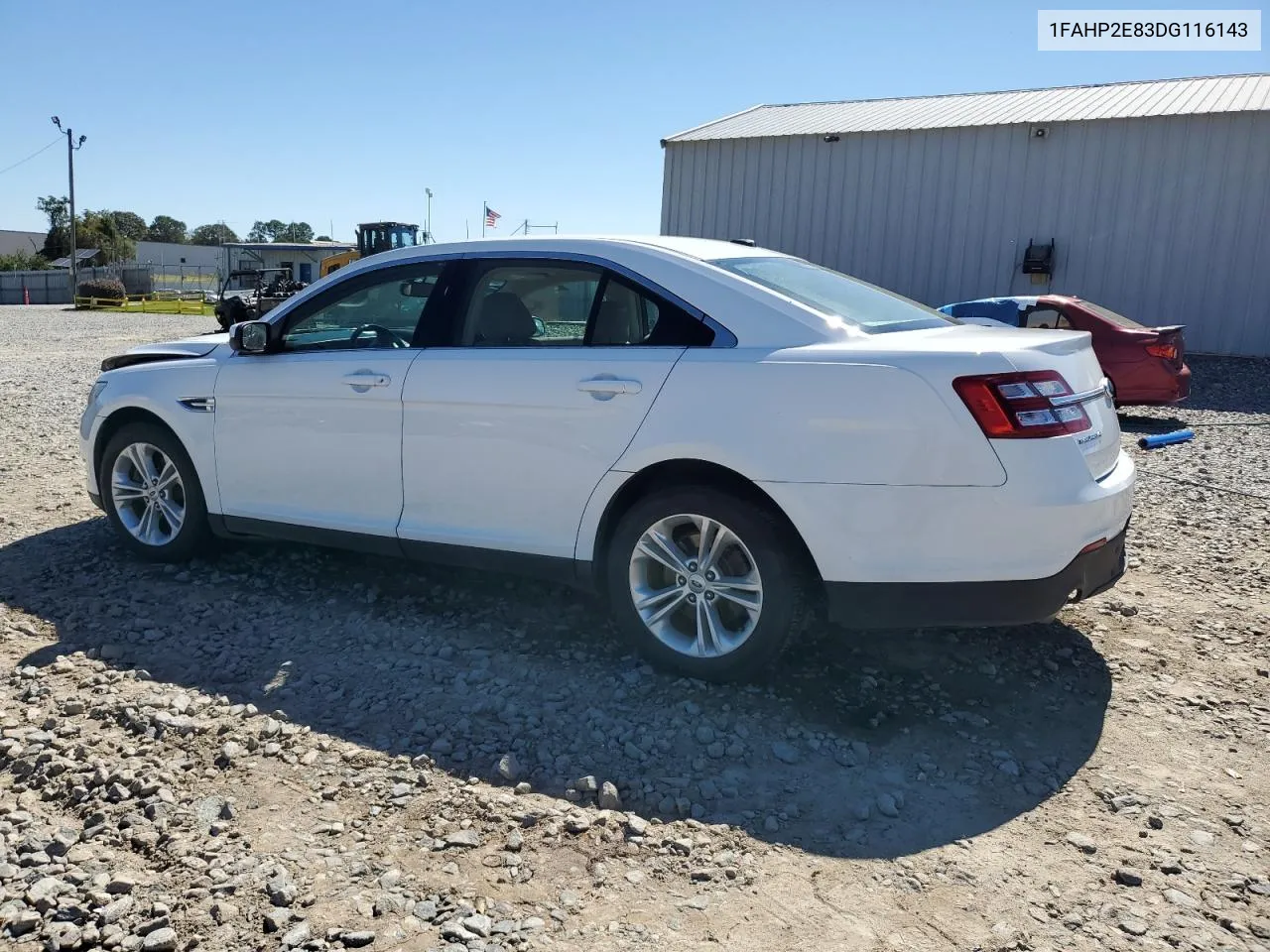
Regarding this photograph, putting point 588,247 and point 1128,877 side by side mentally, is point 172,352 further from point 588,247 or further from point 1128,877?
point 1128,877

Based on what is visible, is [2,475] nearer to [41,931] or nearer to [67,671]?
[67,671]

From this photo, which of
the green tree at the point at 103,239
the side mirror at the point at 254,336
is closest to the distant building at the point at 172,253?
the green tree at the point at 103,239

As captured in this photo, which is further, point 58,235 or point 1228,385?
point 58,235

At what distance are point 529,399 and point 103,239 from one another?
3606 inches

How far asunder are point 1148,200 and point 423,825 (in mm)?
16752

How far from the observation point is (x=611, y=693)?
12.7ft

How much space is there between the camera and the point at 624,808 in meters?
3.12

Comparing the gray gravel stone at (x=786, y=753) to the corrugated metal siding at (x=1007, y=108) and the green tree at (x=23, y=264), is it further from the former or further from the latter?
the green tree at (x=23, y=264)

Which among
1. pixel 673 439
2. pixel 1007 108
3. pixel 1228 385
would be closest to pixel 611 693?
pixel 673 439

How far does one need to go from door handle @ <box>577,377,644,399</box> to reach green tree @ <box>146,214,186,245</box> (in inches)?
4947

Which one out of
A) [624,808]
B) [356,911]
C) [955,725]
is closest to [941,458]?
[955,725]

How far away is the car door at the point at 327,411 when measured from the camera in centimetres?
454

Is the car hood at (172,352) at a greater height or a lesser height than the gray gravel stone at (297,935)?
greater

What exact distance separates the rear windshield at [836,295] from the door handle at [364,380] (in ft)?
5.04
